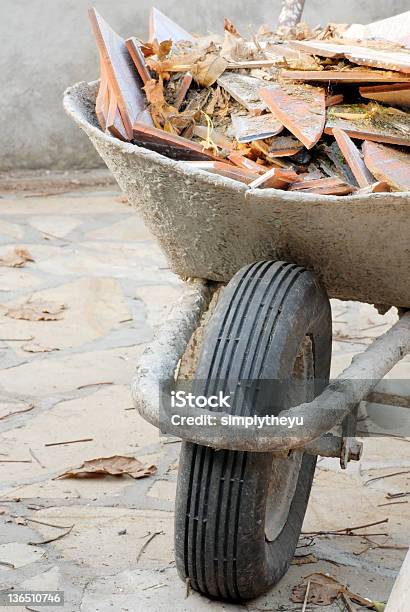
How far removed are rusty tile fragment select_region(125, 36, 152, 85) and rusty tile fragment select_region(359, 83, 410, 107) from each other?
0.60 m

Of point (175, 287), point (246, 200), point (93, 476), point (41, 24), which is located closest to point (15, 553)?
point (93, 476)

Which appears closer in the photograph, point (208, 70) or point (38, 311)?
point (208, 70)

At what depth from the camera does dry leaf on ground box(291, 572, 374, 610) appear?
7.67ft

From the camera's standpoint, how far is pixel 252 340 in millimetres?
2139

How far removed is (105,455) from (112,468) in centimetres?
11

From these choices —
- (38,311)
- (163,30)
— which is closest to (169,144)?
(163,30)

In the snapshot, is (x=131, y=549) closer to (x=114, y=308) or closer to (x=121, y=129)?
(x=121, y=129)

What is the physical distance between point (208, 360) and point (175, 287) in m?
2.53

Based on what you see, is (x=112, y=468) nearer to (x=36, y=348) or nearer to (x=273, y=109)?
(x=36, y=348)

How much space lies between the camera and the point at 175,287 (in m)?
4.66

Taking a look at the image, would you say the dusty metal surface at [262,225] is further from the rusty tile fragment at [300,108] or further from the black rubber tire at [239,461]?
the rusty tile fragment at [300,108]

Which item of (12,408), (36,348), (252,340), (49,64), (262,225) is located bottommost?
(36,348)

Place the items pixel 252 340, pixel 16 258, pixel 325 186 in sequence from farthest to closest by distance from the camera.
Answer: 1. pixel 16 258
2. pixel 325 186
3. pixel 252 340

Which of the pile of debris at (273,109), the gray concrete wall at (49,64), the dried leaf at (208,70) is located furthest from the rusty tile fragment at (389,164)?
the gray concrete wall at (49,64)
